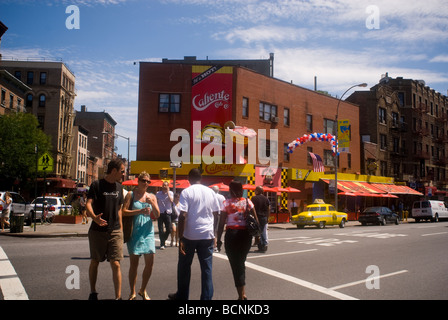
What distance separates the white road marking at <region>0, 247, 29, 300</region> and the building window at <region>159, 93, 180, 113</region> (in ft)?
72.5

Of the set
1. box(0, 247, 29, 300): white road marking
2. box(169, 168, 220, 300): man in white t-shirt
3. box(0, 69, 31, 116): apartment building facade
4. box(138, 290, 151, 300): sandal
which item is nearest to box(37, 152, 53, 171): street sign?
box(0, 247, 29, 300): white road marking

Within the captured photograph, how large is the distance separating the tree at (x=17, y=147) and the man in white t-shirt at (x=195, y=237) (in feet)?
128

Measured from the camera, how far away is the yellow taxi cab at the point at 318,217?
23922 millimetres

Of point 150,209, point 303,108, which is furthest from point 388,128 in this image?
point 150,209

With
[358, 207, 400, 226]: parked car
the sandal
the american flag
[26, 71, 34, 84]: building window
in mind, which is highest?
[26, 71, 34, 84]: building window

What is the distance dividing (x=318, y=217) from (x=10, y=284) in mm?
20147

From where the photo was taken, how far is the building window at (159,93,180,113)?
98.0ft

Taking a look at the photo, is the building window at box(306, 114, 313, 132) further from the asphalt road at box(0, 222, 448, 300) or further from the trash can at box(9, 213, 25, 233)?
the trash can at box(9, 213, 25, 233)

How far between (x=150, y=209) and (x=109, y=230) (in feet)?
2.29

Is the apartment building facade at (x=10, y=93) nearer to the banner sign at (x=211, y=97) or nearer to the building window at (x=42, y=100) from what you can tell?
the building window at (x=42, y=100)

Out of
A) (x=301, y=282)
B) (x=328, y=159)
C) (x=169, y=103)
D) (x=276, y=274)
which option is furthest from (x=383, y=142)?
(x=301, y=282)

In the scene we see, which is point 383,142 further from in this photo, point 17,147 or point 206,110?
point 17,147

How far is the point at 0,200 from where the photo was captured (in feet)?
56.6

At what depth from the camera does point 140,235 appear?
19.4ft
